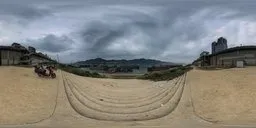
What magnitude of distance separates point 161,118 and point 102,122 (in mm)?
2828

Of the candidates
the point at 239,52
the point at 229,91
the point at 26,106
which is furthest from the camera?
the point at 239,52

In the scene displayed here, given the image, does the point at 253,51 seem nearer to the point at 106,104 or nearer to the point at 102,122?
the point at 106,104

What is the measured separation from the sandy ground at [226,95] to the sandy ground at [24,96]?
309 inches

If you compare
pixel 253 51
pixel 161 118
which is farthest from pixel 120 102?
pixel 253 51

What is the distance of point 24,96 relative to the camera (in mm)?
24672

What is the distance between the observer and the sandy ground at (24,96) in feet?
70.1

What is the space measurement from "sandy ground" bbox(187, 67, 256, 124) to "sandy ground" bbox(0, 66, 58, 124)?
7.85 m

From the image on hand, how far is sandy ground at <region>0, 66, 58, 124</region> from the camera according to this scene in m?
21.4

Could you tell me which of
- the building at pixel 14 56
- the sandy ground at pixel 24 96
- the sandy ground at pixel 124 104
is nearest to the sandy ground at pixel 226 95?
the sandy ground at pixel 124 104

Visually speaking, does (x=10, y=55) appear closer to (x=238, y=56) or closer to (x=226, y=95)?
(x=238, y=56)

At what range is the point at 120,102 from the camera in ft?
83.3

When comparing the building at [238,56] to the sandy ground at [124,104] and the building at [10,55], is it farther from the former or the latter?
the building at [10,55]

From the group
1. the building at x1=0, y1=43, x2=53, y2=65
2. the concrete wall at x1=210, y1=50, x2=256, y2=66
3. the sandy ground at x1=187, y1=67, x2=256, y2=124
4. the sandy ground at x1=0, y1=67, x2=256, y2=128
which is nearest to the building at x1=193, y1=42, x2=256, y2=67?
the concrete wall at x1=210, y1=50, x2=256, y2=66

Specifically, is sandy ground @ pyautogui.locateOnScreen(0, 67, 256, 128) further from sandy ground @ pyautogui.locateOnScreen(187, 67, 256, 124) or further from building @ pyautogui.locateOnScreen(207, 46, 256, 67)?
building @ pyautogui.locateOnScreen(207, 46, 256, 67)
